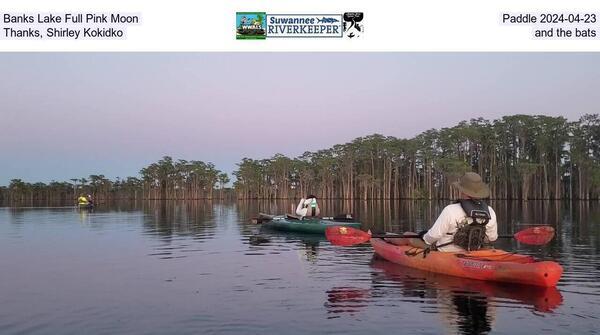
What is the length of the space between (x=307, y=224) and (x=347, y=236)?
724 centimetres

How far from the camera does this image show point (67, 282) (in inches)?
429

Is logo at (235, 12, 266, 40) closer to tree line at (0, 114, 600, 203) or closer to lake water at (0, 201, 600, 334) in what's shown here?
lake water at (0, 201, 600, 334)

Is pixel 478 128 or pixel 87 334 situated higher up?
pixel 478 128

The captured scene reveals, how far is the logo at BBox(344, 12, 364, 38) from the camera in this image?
44.3 ft

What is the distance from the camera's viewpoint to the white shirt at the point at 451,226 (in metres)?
9.97

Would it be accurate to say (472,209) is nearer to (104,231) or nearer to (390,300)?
(390,300)

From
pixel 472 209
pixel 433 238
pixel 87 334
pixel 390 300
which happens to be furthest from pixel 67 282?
pixel 472 209

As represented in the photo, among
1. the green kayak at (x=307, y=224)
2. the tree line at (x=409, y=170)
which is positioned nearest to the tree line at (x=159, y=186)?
the tree line at (x=409, y=170)

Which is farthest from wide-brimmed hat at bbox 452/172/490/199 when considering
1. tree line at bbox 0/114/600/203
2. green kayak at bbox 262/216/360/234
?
tree line at bbox 0/114/600/203

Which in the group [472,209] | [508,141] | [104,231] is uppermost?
[508,141]

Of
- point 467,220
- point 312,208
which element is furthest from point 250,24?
point 312,208

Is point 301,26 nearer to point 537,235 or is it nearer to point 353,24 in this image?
point 353,24

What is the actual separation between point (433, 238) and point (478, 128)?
7185 centimetres

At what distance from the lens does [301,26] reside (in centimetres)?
1315
